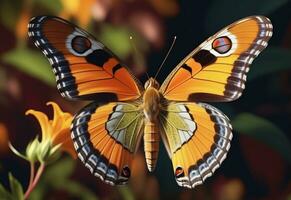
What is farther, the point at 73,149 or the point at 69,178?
the point at 69,178

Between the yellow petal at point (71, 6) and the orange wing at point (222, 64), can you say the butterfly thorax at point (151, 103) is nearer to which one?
the orange wing at point (222, 64)

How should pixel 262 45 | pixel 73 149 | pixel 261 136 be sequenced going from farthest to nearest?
pixel 261 136, pixel 73 149, pixel 262 45

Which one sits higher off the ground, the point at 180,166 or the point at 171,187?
the point at 180,166

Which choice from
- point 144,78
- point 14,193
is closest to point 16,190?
point 14,193

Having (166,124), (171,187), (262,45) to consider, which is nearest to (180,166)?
(166,124)

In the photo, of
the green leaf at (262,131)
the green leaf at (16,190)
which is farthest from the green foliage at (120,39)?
the green leaf at (16,190)

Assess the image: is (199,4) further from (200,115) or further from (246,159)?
(200,115)
